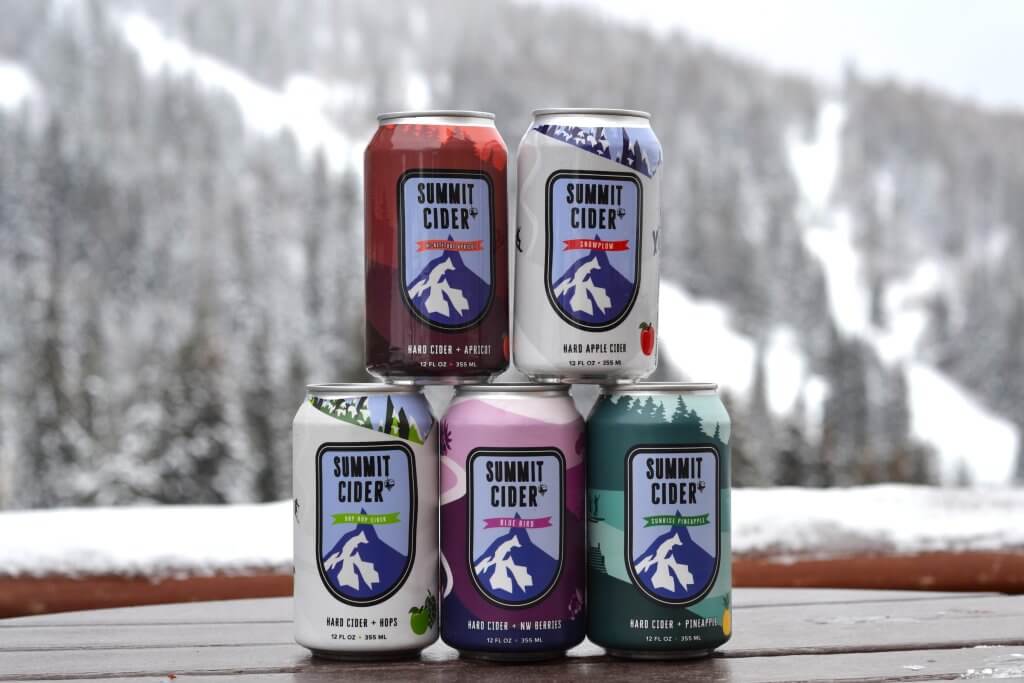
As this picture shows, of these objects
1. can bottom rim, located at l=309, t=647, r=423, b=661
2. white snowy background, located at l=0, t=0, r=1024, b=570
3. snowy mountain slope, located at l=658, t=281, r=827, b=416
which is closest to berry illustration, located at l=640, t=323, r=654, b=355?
can bottom rim, located at l=309, t=647, r=423, b=661

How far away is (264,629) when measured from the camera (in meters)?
1.79

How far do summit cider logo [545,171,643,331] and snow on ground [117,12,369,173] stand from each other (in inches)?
2075

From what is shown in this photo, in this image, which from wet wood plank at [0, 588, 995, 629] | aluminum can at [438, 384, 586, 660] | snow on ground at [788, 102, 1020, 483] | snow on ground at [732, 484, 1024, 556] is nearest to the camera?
aluminum can at [438, 384, 586, 660]

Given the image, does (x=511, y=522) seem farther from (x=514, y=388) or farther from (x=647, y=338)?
Answer: (x=647, y=338)

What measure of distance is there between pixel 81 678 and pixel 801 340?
49247 millimetres

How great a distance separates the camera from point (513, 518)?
1.50 meters

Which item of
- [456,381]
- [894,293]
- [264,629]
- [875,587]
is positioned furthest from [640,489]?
[894,293]

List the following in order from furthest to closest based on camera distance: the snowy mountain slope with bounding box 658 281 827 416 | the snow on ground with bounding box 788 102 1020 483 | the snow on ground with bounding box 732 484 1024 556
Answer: the snowy mountain slope with bounding box 658 281 827 416 → the snow on ground with bounding box 788 102 1020 483 → the snow on ground with bounding box 732 484 1024 556

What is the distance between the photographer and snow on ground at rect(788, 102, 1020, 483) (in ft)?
155

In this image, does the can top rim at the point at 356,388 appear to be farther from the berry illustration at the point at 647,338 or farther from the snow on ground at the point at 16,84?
the snow on ground at the point at 16,84

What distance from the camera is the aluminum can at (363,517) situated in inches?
59.5

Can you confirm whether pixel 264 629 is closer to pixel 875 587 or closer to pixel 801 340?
pixel 875 587

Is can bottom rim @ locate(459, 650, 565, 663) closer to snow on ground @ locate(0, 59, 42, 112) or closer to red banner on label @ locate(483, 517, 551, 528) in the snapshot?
red banner on label @ locate(483, 517, 551, 528)

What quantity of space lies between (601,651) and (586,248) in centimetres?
49
